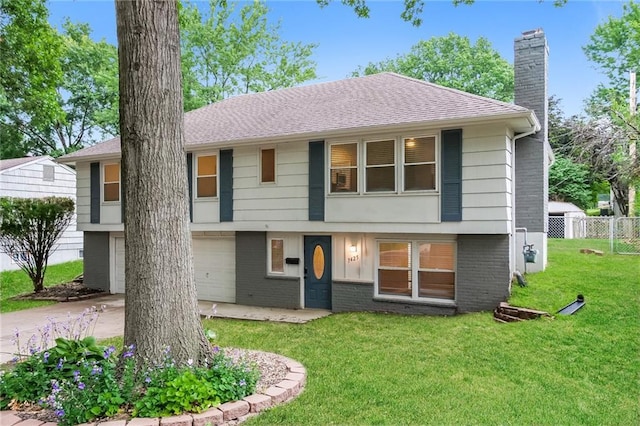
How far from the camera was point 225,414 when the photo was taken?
12.4 feet

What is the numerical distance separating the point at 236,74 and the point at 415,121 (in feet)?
59.6

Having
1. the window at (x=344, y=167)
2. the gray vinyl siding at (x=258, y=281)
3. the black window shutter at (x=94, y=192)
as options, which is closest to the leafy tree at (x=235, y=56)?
the black window shutter at (x=94, y=192)

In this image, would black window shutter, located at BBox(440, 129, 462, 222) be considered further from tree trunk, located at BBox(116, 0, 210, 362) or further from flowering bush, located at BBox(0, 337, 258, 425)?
tree trunk, located at BBox(116, 0, 210, 362)

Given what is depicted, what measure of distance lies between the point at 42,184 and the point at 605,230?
24.9 meters

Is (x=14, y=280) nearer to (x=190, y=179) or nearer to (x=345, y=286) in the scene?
(x=190, y=179)

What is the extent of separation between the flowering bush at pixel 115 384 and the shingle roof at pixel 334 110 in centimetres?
652

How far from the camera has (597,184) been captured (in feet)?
101

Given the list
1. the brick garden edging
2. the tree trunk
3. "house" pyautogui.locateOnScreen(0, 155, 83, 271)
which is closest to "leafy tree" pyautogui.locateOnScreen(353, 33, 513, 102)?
"house" pyautogui.locateOnScreen(0, 155, 83, 271)

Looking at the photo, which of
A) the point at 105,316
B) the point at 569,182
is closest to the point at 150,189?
the point at 105,316

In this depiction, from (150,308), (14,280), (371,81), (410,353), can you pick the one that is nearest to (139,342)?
(150,308)

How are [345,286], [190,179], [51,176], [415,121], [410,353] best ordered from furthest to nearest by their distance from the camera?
[51,176] < [190,179] < [345,286] < [415,121] < [410,353]

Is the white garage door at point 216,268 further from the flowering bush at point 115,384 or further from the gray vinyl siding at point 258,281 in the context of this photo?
the flowering bush at point 115,384

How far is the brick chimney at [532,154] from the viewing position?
1016 centimetres

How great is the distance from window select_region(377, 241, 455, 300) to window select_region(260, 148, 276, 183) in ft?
10.7
